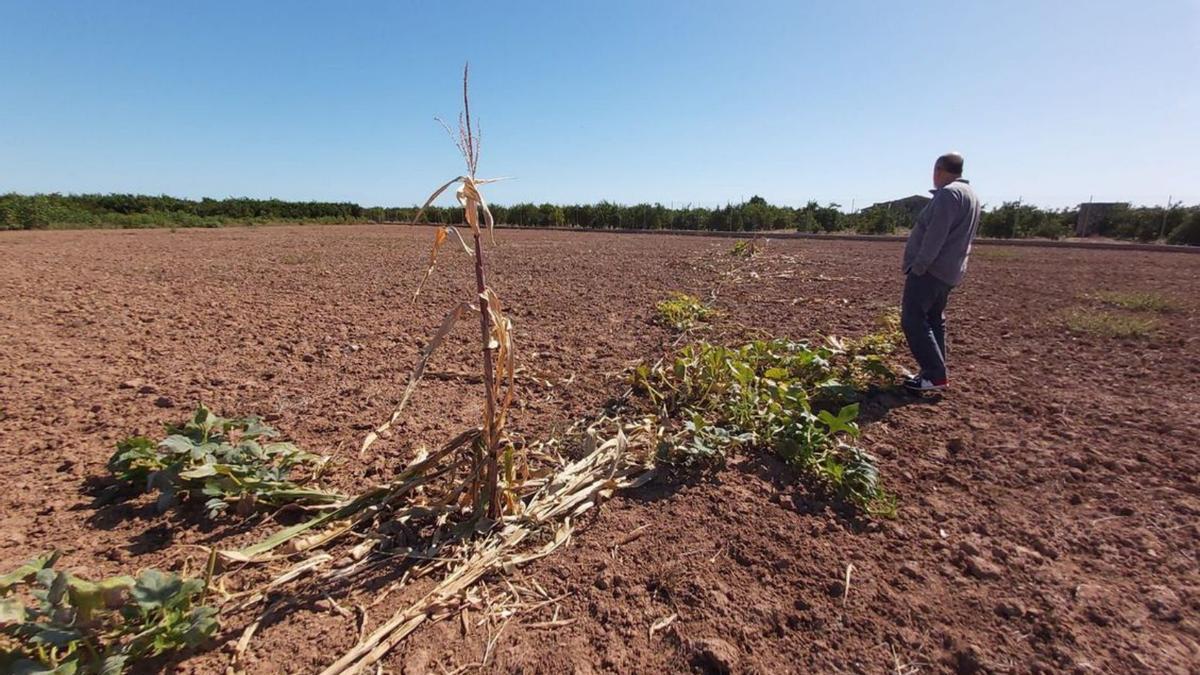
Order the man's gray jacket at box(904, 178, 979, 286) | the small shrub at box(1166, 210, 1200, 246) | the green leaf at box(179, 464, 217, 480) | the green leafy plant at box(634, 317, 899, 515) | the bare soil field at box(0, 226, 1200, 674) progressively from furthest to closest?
the small shrub at box(1166, 210, 1200, 246)
the man's gray jacket at box(904, 178, 979, 286)
the green leafy plant at box(634, 317, 899, 515)
the green leaf at box(179, 464, 217, 480)
the bare soil field at box(0, 226, 1200, 674)

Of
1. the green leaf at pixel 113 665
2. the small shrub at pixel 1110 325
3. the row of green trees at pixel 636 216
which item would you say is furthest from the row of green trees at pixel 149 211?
the small shrub at pixel 1110 325

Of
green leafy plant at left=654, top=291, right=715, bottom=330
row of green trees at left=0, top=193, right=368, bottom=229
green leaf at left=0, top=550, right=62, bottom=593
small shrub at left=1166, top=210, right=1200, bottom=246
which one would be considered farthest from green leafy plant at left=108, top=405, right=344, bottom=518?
row of green trees at left=0, top=193, right=368, bottom=229

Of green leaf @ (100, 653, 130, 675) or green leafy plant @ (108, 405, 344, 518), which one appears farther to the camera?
green leafy plant @ (108, 405, 344, 518)

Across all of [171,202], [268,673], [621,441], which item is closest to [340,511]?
[268,673]

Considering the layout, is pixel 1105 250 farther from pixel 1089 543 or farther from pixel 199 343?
pixel 199 343

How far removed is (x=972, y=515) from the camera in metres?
2.22

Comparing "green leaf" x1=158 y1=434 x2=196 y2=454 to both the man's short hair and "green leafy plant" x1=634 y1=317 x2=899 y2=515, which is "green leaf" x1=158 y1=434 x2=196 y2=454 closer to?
"green leafy plant" x1=634 y1=317 x2=899 y2=515

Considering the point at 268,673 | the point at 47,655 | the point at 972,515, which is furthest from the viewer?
the point at 972,515

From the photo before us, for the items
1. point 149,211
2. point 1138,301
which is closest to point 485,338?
point 1138,301

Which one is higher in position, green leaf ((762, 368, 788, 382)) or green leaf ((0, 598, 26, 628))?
green leaf ((762, 368, 788, 382))

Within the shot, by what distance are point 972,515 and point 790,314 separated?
408 centimetres

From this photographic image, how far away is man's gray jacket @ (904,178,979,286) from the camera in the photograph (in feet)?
11.0

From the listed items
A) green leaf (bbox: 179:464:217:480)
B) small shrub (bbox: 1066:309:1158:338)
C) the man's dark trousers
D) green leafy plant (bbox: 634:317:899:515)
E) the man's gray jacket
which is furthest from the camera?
small shrub (bbox: 1066:309:1158:338)

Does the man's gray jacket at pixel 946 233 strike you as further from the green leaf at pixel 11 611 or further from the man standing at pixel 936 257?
the green leaf at pixel 11 611
